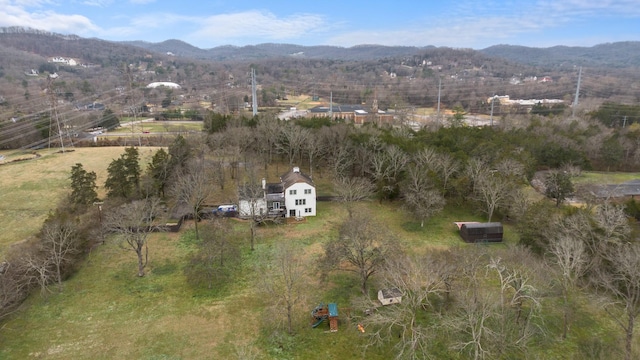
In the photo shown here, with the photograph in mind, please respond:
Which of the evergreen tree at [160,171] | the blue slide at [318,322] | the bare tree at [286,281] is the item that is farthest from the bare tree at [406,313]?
the evergreen tree at [160,171]

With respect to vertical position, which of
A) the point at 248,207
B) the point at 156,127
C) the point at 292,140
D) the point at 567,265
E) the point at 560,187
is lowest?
the point at 248,207

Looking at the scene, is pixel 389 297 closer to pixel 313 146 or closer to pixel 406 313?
pixel 406 313

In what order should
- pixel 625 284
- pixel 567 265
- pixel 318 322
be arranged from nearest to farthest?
pixel 567 265 < pixel 625 284 < pixel 318 322

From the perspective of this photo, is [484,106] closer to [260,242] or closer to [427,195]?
[427,195]

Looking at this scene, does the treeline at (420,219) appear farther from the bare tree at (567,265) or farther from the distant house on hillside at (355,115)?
the distant house on hillside at (355,115)

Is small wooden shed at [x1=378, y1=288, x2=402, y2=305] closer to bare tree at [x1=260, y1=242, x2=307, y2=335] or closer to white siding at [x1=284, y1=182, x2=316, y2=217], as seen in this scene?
bare tree at [x1=260, y1=242, x2=307, y2=335]

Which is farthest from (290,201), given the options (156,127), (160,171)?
(156,127)
